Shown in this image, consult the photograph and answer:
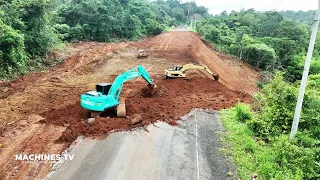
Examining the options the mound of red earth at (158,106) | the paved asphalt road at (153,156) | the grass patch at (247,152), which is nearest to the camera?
the paved asphalt road at (153,156)

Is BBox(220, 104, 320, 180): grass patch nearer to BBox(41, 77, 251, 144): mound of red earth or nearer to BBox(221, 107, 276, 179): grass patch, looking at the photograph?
BBox(221, 107, 276, 179): grass patch

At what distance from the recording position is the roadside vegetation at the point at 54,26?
18.9 metres

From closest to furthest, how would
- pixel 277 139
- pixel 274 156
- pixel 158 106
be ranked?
1. pixel 274 156
2. pixel 277 139
3. pixel 158 106

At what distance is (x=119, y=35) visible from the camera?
4269 cm

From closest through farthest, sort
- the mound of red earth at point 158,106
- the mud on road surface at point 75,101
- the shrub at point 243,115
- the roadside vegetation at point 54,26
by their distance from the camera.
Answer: the mud on road surface at point 75,101 < the mound of red earth at point 158,106 < the shrub at point 243,115 < the roadside vegetation at point 54,26

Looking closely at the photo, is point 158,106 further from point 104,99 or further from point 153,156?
point 153,156

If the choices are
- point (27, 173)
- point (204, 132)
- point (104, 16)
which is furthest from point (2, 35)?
point (104, 16)

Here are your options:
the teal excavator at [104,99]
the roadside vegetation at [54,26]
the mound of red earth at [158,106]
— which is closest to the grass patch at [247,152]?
the mound of red earth at [158,106]

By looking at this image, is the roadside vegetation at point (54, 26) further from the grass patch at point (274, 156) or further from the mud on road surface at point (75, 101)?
the grass patch at point (274, 156)

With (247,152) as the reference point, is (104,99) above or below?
above

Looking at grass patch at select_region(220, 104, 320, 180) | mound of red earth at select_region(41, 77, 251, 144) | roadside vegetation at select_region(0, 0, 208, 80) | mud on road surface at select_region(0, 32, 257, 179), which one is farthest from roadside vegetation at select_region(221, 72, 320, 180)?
roadside vegetation at select_region(0, 0, 208, 80)

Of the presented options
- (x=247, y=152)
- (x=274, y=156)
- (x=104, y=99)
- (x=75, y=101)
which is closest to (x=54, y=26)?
(x=75, y=101)

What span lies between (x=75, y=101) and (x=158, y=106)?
4799mm

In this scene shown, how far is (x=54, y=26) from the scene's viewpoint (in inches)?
1158
